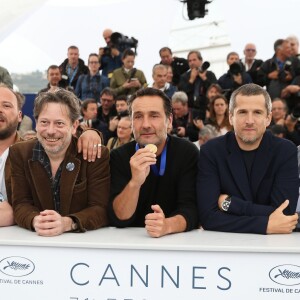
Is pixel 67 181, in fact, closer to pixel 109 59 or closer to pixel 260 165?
pixel 260 165

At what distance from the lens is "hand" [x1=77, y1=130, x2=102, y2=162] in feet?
9.09

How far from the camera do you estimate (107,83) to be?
8.53 meters

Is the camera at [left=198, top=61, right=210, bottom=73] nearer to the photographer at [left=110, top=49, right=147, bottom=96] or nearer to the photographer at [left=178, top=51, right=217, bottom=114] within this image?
the photographer at [left=178, top=51, right=217, bottom=114]

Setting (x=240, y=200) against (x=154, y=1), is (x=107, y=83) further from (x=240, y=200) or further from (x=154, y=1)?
(x=240, y=200)

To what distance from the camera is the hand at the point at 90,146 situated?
2770 mm

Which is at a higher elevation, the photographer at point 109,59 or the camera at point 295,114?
the photographer at point 109,59

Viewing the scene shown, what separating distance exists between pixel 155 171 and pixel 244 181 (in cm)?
46

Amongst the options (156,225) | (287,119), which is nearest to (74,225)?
(156,225)

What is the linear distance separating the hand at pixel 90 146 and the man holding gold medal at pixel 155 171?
13 centimetres

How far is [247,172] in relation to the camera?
274 cm

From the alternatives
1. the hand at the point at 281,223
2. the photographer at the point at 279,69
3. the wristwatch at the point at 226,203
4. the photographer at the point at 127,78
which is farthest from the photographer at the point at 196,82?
the hand at the point at 281,223

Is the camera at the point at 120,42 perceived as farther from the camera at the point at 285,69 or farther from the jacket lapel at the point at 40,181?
the jacket lapel at the point at 40,181

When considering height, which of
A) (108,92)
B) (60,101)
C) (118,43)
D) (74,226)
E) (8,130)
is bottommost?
(74,226)

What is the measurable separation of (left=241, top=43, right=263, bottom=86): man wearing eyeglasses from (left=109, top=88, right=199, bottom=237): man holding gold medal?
5000 mm
